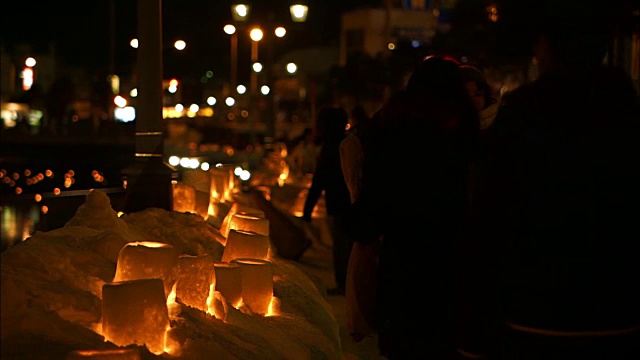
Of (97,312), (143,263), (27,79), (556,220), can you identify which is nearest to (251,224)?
(143,263)

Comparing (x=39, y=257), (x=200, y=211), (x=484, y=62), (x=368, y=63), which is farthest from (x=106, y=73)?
(x=39, y=257)

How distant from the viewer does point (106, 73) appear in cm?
7162

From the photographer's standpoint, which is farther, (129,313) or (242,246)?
(242,246)

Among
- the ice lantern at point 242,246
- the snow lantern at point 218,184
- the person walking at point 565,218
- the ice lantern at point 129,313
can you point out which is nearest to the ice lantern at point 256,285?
the ice lantern at point 242,246

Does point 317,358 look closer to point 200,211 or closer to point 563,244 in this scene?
point 563,244

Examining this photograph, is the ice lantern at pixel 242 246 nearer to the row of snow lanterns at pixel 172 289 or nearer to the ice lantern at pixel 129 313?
the row of snow lanterns at pixel 172 289

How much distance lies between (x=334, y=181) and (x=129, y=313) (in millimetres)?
5056

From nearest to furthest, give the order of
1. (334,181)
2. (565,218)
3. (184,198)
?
(565,218) → (334,181) → (184,198)

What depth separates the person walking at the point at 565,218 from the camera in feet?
9.59

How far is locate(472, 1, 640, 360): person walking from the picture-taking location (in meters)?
2.92

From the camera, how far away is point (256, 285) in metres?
6.09

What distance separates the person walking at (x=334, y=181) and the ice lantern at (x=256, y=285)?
290 cm

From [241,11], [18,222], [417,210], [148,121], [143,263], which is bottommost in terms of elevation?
[18,222]

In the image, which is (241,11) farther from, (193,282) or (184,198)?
(193,282)
